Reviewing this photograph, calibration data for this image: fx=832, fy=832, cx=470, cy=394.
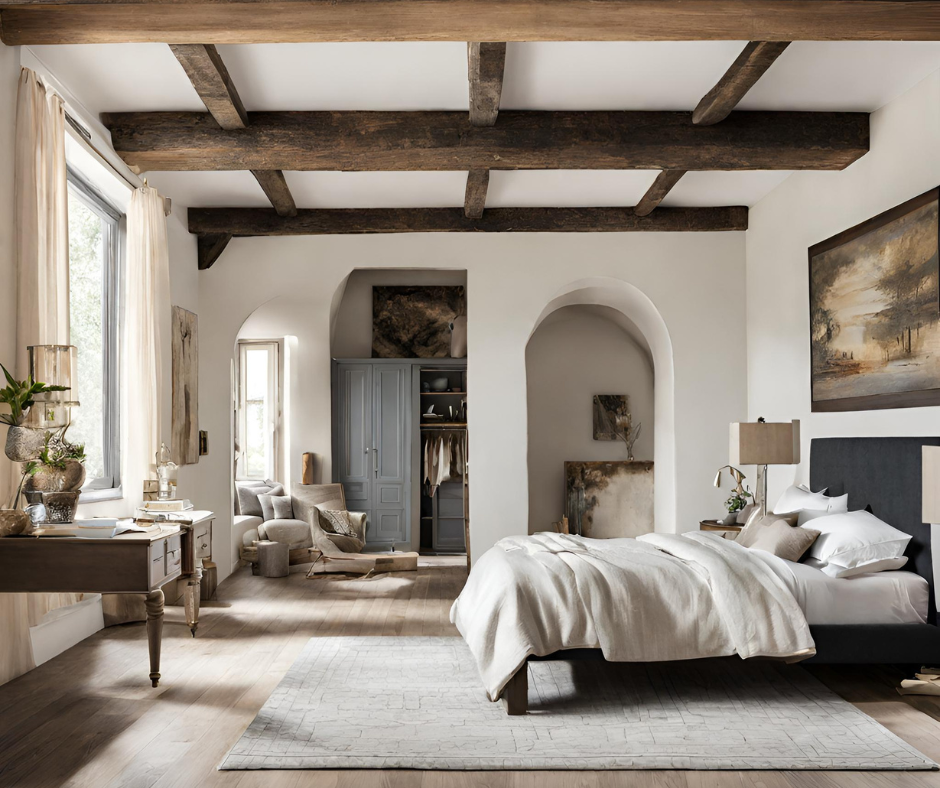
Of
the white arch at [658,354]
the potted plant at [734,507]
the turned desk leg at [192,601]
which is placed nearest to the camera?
the turned desk leg at [192,601]

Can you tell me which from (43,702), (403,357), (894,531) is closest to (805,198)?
(894,531)

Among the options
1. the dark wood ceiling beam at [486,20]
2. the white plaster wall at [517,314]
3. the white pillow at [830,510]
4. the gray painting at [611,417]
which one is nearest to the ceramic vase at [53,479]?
the dark wood ceiling beam at [486,20]

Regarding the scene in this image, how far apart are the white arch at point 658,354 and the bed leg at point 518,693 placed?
11.7ft

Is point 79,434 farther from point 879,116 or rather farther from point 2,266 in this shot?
point 879,116

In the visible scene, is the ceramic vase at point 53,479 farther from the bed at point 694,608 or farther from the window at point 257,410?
the window at point 257,410

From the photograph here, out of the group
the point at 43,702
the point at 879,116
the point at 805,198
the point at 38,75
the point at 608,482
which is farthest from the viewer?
the point at 608,482

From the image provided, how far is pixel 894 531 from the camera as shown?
3.99 meters

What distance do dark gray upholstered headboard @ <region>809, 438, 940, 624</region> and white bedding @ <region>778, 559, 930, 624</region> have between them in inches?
3.3

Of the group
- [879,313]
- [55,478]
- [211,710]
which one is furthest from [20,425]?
[879,313]

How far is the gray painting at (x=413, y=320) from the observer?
8.66 metres

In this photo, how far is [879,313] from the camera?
459 cm

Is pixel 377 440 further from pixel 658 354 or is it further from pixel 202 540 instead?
pixel 202 540

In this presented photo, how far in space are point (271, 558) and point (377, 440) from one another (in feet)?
6.30

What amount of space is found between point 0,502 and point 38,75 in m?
2.00
